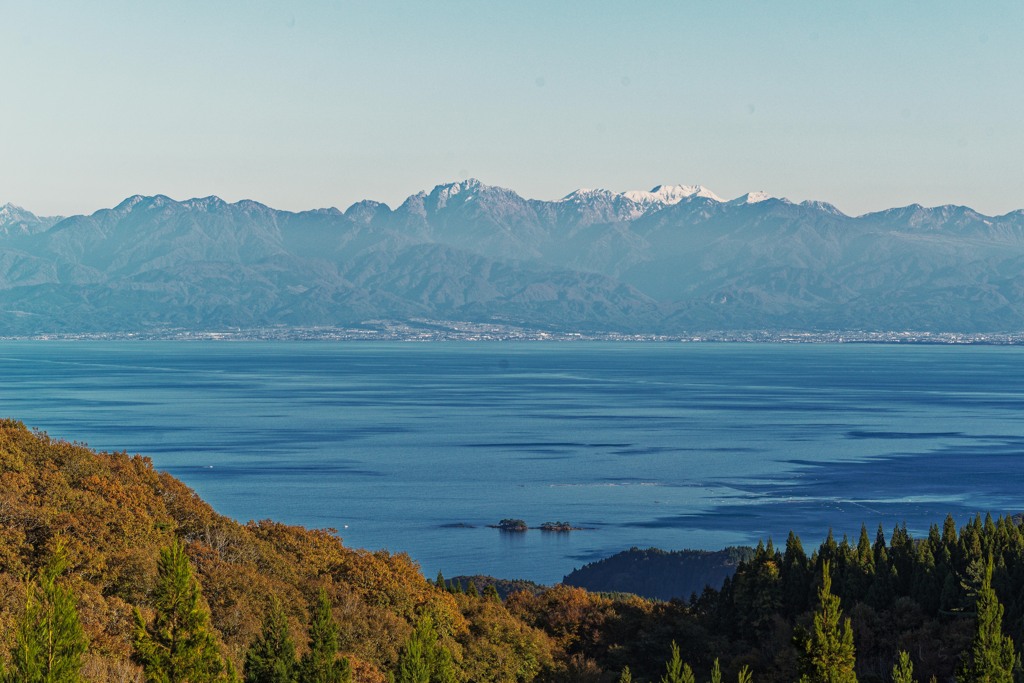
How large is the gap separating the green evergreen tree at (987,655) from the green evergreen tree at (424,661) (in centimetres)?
2011

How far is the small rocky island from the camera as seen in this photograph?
126 metres

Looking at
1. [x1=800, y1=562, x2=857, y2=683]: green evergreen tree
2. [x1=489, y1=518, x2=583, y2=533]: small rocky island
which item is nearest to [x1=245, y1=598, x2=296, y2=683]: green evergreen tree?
[x1=800, y1=562, x2=857, y2=683]: green evergreen tree

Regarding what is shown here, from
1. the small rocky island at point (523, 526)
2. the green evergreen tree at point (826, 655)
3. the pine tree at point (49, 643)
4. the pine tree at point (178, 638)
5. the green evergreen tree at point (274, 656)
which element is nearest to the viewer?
the pine tree at point (49, 643)

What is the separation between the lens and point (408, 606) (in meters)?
61.9

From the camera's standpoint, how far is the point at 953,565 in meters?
72.1

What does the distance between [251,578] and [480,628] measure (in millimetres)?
12485

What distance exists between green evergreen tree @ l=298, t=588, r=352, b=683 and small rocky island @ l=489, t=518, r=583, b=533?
258 feet

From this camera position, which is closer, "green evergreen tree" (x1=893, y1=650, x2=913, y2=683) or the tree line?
the tree line

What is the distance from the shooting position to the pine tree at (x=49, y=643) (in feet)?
115

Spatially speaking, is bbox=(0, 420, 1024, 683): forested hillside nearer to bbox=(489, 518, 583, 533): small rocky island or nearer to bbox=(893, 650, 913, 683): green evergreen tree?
bbox=(893, 650, 913, 683): green evergreen tree

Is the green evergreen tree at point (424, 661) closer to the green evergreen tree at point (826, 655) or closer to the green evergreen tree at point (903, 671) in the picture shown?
the green evergreen tree at point (826, 655)

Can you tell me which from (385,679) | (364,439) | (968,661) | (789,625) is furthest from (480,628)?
(364,439)

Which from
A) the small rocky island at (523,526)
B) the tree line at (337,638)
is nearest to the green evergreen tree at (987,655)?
the tree line at (337,638)

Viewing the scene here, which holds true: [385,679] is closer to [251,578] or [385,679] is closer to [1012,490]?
[251,578]
